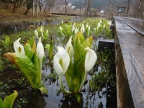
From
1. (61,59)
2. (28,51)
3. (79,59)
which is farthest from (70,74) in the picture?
(28,51)

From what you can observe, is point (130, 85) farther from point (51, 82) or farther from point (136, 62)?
point (51, 82)

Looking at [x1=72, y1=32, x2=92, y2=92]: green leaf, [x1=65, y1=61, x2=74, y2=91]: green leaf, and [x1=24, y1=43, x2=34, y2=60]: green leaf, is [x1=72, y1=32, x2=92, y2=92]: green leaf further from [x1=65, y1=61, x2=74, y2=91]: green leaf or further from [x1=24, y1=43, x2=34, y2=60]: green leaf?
[x1=24, y1=43, x2=34, y2=60]: green leaf

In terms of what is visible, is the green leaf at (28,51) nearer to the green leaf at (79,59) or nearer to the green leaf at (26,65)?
the green leaf at (26,65)

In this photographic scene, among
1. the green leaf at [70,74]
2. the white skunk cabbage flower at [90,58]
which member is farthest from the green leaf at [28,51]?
the white skunk cabbage flower at [90,58]

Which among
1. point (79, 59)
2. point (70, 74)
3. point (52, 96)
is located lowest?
point (52, 96)

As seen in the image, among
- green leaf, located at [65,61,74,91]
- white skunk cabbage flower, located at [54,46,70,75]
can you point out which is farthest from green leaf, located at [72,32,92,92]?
white skunk cabbage flower, located at [54,46,70,75]

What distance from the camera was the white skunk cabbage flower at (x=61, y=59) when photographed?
1054 millimetres

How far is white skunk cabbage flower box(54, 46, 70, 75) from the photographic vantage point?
1.05 metres

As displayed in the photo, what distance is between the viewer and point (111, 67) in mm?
2365

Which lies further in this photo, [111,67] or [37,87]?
[111,67]

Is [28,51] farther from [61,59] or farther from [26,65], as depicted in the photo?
[61,59]

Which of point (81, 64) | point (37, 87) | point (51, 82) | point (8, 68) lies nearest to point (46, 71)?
point (51, 82)

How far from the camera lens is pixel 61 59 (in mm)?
1094

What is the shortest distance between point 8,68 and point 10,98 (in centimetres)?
135
